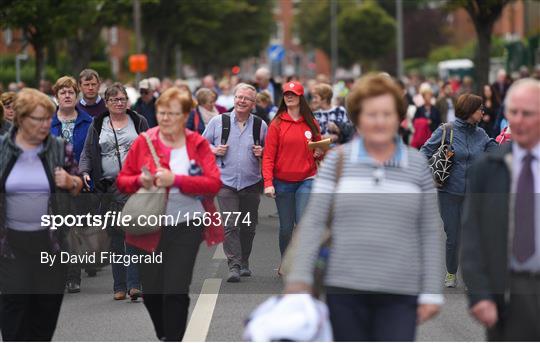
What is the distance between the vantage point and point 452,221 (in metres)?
11.2

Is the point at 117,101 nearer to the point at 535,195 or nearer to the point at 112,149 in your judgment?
the point at 112,149

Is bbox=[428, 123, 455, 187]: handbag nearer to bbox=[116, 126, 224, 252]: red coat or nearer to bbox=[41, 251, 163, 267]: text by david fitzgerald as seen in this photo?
bbox=[41, 251, 163, 267]: text by david fitzgerald

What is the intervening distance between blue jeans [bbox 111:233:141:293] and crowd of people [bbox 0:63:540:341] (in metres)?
0.01

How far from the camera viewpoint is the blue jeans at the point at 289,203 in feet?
37.8

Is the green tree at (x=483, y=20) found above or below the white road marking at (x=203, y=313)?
above

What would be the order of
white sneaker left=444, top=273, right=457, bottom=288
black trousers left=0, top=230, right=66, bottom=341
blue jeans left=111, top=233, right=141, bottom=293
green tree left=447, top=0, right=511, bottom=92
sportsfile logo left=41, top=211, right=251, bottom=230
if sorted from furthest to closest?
green tree left=447, top=0, right=511, bottom=92, white sneaker left=444, top=273, right=457, bottom=288, blue jeans left=111, top=233, right=141, bottom=293, sportsfile logo left=41, top=211, right=251, bottom=230, black trousers left=0, top=230, right=66, bottom=341

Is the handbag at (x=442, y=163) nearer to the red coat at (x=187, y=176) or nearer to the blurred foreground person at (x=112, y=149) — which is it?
the blurred foreground person at (x=112, y=149)

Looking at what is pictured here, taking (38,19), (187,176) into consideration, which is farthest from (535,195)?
(38,19)

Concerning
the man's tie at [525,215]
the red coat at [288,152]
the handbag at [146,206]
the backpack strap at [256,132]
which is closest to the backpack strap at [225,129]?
the backpack strap at [256,132]

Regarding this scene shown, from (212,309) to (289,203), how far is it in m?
1.64

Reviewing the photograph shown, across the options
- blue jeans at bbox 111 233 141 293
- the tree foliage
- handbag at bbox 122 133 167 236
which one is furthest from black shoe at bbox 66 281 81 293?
the tree foliage

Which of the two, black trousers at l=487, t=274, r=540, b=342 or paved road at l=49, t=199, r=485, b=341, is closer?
black trousers at l=487, t=274, r=540, b=342

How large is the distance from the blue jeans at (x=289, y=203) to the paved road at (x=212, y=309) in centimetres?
29

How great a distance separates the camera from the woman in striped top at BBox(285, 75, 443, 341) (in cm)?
547
